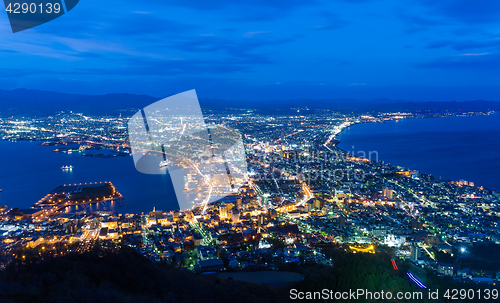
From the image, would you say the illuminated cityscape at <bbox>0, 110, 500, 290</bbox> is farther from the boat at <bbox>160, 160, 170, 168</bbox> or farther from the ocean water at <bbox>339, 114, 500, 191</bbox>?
the boat at <bbox>160, 160, 170, 168</bbox>

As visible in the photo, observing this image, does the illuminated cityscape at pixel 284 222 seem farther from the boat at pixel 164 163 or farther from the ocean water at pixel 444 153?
the boat at pixel 164 163

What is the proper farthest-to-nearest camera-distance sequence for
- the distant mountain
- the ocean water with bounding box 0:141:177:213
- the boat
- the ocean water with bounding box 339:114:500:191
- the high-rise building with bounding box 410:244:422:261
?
the distant mountain → the boat → the ocean water with bounding box 339:114:500:191 → the ocean water with bounding box 0:141:177:213 → the high-rise building with bounding box 410:244:422:261

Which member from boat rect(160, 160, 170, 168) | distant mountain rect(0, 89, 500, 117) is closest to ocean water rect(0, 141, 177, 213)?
boat rect(160, 160, 170, 168)

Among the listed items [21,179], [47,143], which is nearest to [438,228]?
[21,179]

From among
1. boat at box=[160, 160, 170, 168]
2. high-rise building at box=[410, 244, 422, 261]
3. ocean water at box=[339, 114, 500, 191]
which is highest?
boat at box=[160, 160, 170, 168]

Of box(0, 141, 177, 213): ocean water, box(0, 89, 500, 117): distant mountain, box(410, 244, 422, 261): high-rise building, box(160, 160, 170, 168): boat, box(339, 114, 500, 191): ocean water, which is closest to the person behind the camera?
box(410, 244, 422, 261): high-rise building

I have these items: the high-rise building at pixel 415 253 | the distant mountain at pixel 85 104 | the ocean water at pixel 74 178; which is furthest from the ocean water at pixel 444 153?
the distant mountain at pixel 85 104

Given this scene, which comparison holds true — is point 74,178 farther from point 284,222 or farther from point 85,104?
point 85,104

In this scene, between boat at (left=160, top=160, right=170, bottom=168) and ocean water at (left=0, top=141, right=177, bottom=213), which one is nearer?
ocean water at (left=0, top=141, right=177, bottom=213)

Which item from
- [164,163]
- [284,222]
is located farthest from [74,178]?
[284,222]
